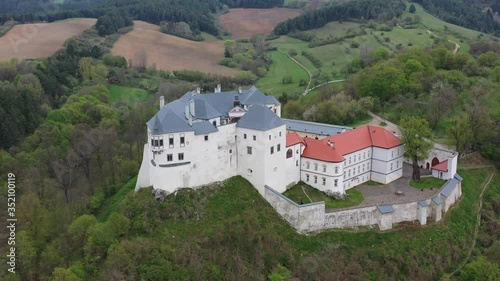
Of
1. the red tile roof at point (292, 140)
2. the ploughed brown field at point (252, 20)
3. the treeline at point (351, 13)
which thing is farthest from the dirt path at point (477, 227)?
the ploughed brown field at point (252, 20)

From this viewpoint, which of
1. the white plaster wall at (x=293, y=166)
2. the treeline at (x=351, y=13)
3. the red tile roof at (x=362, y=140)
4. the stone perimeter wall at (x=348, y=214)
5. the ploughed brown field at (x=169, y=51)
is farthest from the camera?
the treeline at (x=351, y=13)

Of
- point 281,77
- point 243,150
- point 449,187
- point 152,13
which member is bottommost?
point 281,77

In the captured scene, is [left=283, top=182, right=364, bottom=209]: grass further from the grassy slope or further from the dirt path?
the dirt path

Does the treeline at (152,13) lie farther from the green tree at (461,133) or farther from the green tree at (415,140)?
the green tree at (415,140)

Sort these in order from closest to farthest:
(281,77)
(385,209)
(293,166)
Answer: (385,209)
(293,166)
(281,77)

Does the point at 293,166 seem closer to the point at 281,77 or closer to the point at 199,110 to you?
the point at 199,110

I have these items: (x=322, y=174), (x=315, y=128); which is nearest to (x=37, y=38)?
(x=315, y=128)

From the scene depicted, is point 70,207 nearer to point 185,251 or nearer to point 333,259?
point 185,251
